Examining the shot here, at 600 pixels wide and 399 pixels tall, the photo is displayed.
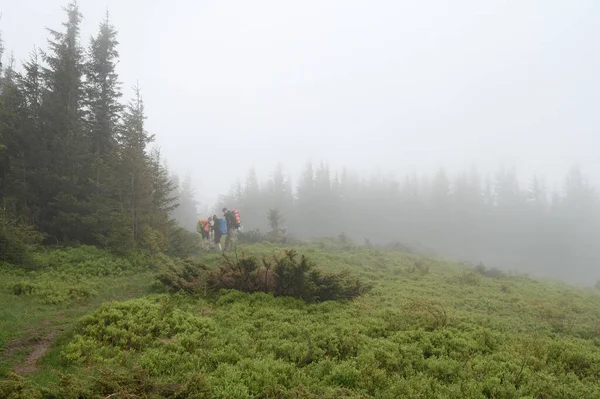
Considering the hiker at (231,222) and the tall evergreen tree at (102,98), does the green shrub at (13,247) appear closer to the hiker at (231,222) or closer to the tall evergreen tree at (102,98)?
the tall evergreen tree at (102,98)

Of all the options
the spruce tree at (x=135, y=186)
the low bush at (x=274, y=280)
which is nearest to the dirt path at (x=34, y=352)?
the low bush at (x=274, y=280)

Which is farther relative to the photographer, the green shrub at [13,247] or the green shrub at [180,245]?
the green shrub at [180,245]

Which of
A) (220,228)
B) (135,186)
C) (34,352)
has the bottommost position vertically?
(34,352)

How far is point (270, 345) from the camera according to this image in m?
8.52

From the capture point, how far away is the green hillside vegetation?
21.6ft

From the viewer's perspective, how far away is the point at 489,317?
12.2 m

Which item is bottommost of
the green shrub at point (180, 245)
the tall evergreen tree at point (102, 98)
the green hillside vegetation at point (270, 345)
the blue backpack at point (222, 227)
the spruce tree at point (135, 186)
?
the green hillside vegetation at point (270, 345)

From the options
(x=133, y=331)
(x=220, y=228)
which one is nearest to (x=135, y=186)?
(x=220, y=228)

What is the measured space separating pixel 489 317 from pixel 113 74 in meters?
29.2

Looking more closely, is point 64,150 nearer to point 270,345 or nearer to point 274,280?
point 274,280

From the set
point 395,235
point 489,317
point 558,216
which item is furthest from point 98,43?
point 558,216

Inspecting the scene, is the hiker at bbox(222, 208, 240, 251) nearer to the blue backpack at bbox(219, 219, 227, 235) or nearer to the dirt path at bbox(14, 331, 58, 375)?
the blue backpack at bbox(219, 219, 227, 235)

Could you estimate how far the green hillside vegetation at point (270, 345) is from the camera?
6574 mm

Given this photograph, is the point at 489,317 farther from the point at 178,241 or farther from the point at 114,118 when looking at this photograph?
the point at 114,118
